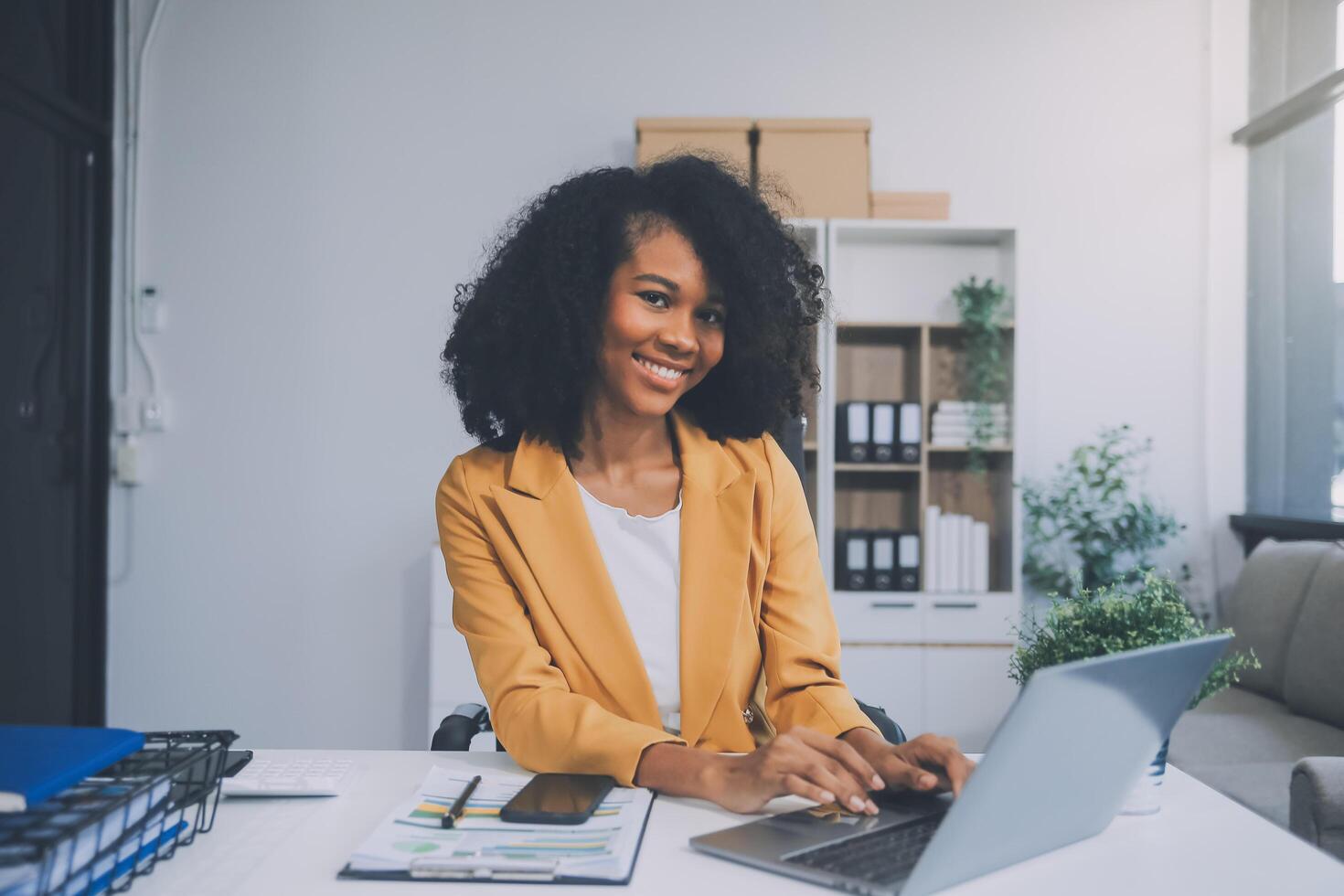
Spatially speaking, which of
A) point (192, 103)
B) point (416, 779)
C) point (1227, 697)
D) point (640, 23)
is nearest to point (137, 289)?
point (192, 103)

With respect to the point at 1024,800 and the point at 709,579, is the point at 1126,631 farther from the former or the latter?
the point at 709,579

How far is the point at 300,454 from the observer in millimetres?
3752

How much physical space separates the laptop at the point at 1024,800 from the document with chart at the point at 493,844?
0.29 ft

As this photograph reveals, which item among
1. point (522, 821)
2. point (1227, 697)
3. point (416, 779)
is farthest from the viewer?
point (1227, 697)

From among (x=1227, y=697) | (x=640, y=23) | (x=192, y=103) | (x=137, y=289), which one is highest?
(x=640, y=23)

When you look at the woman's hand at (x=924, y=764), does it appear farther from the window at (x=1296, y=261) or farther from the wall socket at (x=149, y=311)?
the wall socket at (x=149, y=311)

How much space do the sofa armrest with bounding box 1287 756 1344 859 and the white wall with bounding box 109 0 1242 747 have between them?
1950 mm

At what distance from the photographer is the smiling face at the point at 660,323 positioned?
1476 millimetres

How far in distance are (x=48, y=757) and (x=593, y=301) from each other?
0.94 meters

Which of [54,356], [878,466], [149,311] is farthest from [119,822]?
[149,311]

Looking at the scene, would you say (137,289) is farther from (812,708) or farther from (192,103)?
(812,708)

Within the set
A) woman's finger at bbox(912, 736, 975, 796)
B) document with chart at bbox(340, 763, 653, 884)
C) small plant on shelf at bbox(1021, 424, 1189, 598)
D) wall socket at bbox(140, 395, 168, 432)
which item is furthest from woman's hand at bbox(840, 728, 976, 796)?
wall socket at bbox(140, 395, 168, 432)

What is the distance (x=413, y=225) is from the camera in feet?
12.4

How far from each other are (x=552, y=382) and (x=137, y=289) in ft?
9.33
